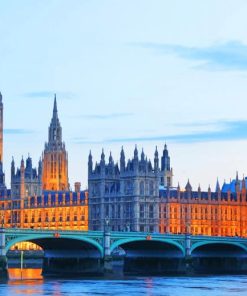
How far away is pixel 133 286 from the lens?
379 ft

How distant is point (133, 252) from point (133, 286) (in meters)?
39.4

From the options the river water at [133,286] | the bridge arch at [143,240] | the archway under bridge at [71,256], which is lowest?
the river water at [133,286]

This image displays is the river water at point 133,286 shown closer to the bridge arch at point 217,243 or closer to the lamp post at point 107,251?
the lamp post at point 107,251

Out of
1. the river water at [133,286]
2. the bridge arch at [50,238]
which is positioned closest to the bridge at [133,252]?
the bridge arch at [50,238]

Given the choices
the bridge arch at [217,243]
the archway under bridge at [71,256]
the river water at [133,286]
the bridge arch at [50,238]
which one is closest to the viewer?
the river water at [133,286]

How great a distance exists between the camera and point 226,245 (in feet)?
516

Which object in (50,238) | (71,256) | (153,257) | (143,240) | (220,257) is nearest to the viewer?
(50,238)

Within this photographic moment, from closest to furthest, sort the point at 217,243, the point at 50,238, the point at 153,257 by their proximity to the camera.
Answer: the point at 50,238 < the point at 217,243 < the point at 153,257

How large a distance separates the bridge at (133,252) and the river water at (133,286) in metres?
5.78

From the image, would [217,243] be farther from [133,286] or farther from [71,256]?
[133,286]

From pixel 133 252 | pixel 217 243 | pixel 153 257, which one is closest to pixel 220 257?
pixel 217 243

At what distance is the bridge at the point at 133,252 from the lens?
131m

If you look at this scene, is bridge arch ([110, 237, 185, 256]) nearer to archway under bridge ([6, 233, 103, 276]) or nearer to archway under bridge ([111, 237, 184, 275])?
archway under bridge ([111, 237, 184, 275])

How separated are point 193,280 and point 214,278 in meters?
5.26
